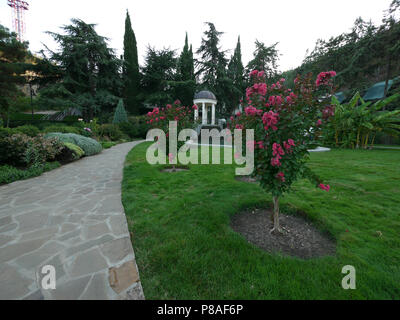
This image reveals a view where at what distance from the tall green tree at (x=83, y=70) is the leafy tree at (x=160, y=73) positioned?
397cm

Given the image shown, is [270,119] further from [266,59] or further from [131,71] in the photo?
[266,59]

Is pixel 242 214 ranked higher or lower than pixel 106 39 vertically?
lower

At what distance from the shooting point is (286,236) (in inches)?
99.0

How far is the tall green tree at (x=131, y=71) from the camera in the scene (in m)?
24.3

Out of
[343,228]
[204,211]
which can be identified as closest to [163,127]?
[204,211]

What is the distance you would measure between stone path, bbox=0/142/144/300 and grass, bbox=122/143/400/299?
0.23 m

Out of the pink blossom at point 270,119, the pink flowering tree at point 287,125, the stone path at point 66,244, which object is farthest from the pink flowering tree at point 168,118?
the pink blossom at point 270,119

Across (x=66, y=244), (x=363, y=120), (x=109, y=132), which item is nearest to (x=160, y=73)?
(x=109, y=132)

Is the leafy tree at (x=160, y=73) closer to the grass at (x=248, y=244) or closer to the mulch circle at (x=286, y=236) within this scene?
the grass at (x=248, y=244)

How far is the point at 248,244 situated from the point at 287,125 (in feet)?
4.92

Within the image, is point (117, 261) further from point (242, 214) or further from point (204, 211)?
point (242, 214)

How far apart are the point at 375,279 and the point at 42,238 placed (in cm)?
381

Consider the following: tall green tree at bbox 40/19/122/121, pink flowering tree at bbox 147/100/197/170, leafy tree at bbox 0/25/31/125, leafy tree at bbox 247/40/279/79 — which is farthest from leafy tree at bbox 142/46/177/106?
pink flowering tree at bbox 147/100/197/170

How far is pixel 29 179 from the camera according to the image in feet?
16.9
